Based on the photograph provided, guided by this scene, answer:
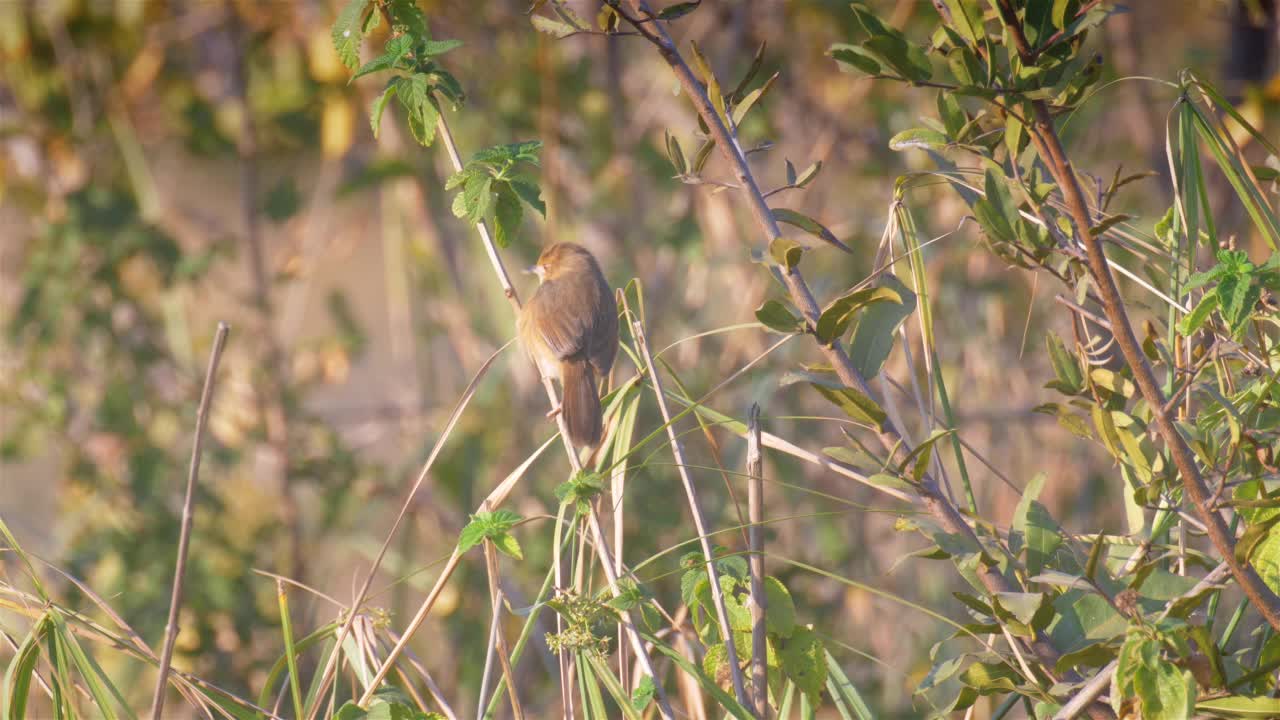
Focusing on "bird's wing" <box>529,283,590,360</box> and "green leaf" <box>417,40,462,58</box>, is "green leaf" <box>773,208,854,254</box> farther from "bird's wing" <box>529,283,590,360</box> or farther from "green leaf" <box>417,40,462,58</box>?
"bird's wing" <box>529,283,590,360</box>

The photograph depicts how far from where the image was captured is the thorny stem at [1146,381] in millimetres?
1366

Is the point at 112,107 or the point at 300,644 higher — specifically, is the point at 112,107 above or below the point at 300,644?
above

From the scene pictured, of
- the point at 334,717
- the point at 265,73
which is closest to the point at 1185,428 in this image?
the point at 334,717

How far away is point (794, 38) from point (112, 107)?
3.04 metres

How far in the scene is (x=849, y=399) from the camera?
150cm

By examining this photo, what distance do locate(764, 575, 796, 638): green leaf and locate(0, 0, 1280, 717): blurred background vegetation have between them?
7.46ft

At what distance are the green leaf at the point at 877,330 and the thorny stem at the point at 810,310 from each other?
0.9 inches

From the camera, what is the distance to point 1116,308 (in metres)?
1.39

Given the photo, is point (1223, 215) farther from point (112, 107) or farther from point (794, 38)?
point (112, 107)

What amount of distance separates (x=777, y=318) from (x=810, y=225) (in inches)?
6.3

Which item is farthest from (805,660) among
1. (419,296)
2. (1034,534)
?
(419,296)

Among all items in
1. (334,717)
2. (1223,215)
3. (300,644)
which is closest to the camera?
(334,717)

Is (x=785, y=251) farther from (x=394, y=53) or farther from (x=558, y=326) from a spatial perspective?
(x=558, y=326)

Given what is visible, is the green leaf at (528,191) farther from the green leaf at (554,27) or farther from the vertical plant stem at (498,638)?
the vertical plant stem at (498,638)
